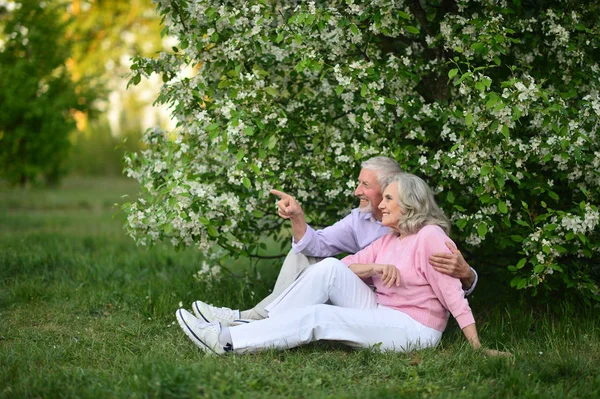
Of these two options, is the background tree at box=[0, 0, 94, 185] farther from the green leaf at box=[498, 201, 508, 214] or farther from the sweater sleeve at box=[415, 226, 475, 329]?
the green leaf at box=[498, 201, 508, 214]

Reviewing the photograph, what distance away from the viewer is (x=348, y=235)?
165 inches

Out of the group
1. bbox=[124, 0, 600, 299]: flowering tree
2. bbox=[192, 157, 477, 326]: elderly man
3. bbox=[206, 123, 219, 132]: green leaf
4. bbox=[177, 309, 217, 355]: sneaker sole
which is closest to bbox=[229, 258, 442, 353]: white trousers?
bbox=[177, 309, 217, 355]: sneaker sole

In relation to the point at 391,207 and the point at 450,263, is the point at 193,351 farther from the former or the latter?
the point at 450,263

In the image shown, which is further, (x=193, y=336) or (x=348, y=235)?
(x=348, y=235)

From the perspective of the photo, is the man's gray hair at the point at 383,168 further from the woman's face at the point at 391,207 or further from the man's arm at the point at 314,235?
the man's arm at the point at 314,235

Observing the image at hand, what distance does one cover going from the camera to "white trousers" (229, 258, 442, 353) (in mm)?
3459

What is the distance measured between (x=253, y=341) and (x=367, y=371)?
634 mm

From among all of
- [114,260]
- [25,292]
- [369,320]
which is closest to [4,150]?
[114,260]

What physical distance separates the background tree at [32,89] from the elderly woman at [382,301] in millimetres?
9455

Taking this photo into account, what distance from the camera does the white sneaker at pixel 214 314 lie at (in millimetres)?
3965

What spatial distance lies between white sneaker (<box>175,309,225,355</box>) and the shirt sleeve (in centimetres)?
78

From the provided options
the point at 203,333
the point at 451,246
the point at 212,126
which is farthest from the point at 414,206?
the point at 203,333

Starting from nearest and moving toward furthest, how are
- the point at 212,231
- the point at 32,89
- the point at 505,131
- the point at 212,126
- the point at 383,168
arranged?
1. the point at 505,131
2. the point at 212,126
3. the point at 383,168
4. the point at 212,231
5. the point at 32,89

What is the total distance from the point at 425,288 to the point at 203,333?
127cm
